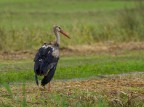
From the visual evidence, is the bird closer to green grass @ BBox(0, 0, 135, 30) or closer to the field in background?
the field in background

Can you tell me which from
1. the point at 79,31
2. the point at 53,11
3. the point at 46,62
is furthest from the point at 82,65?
the point at 53,11

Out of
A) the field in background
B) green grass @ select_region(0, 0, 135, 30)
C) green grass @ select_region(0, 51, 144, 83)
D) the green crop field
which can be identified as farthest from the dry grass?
green grass @ select_region(0, 0, 135, 30)

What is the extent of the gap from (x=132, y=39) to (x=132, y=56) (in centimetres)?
399

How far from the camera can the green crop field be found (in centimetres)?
1418

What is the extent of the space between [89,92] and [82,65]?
5.91 meters

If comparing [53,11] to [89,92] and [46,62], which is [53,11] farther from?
[89,92]

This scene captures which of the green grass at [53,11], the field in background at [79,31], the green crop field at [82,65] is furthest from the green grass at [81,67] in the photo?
the green grass at [53,11]

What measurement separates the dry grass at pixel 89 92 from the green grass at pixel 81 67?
103cm

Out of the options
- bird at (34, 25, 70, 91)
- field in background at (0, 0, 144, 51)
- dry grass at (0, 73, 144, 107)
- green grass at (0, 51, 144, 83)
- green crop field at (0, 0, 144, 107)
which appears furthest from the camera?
field in background at (0, 0, 144, 51)

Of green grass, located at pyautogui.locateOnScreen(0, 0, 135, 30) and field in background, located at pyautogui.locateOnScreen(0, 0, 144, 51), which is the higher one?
green grass, located at pyautogui.locateOnScreen(0, 0, 135, 30)

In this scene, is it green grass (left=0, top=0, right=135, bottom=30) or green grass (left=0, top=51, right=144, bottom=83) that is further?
green grass (left=0, top=0, right=135, bottom=30)

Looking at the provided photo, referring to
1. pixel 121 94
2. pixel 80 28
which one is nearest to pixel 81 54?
pixel 80 28

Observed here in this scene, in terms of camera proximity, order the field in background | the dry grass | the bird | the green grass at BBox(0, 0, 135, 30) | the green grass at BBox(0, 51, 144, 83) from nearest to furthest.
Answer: the dry grass < the bird < the green grass at BBox(0, 51, 144, 83) < the field in background < the green grass at BBox(0, 0, 135, 30)

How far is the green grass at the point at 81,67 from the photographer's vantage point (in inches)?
749
